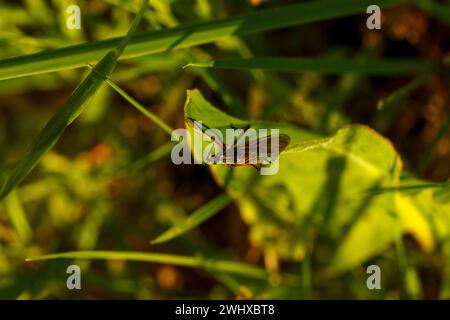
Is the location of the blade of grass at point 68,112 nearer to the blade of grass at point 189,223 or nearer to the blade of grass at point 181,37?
the blade of grass at point 181,37

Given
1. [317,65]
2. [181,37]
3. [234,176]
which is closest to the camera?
[181,37]

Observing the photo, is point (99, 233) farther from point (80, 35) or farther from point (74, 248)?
point (80, 35)

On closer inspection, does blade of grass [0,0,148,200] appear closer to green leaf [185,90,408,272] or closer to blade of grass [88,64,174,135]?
blade of grass [88,64,174,135]

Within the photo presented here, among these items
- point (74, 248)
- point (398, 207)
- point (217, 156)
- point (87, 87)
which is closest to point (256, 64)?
point (217, 156)

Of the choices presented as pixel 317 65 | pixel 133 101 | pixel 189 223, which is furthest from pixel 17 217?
pixel 317 65

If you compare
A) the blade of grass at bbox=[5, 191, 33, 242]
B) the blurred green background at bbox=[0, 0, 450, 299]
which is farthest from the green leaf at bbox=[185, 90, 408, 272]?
the blade of grass at bbox=[5, 191, 33, 242]

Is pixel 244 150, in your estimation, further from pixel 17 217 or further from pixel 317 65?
pixel 17 217

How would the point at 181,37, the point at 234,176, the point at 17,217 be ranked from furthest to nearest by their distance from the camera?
the point at 17,217
the point at 234,176
the point at 181,37
